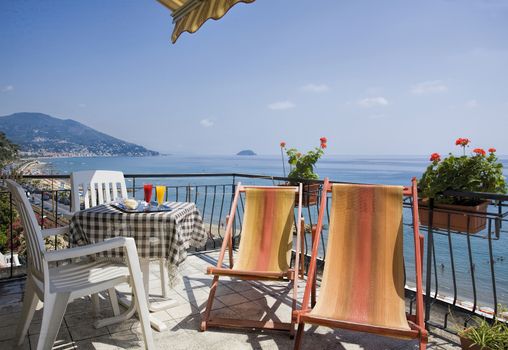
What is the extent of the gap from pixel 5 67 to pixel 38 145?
2540 centimetres

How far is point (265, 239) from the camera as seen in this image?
3.28m

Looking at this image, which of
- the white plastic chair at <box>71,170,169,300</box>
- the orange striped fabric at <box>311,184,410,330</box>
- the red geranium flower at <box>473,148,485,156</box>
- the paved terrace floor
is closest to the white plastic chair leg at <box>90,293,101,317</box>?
the paved terrace floor

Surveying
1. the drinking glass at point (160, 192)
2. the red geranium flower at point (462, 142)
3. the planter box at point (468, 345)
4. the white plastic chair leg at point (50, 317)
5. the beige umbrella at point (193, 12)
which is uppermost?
the beige umbrella at point (193, 12)

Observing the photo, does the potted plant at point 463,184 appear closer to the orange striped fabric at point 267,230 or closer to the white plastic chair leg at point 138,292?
the orange striped fabric at point 267,230

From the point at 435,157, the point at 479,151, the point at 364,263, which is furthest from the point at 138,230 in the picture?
the point at 479,151

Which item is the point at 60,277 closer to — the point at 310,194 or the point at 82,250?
the point at 82,250

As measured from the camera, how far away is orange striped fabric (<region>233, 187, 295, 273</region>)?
308 cm

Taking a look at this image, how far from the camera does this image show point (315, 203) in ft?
13.8

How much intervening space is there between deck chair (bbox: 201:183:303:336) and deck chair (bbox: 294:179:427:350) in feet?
1.33

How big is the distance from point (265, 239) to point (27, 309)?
74.8 inches

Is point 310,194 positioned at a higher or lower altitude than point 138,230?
higher

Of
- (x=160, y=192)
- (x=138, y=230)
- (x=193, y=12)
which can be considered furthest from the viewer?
(x=193, y=12)

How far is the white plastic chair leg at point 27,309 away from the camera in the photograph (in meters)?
2.24

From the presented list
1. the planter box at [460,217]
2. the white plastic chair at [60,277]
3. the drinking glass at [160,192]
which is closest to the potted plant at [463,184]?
the planter box at [460,217]
